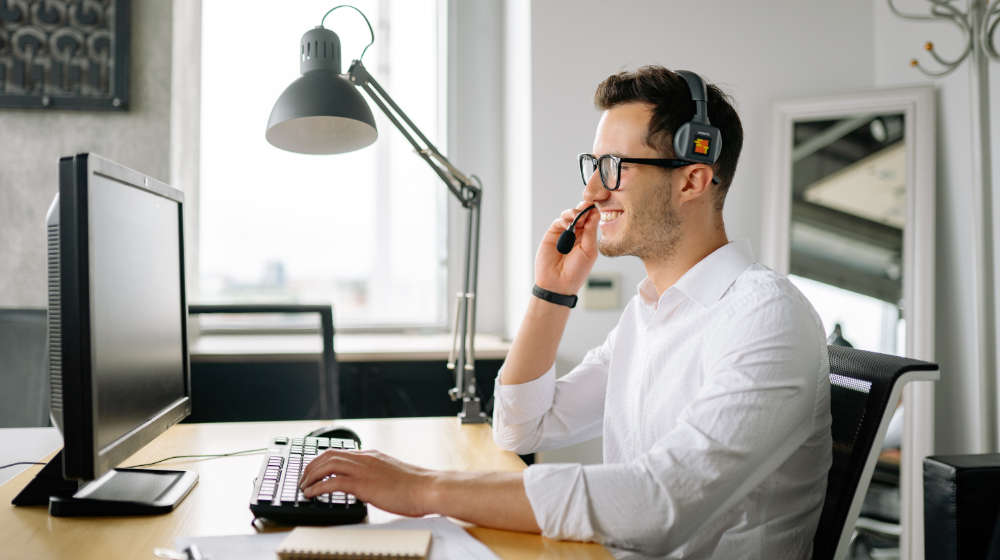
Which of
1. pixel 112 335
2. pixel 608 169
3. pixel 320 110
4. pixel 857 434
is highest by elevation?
pixel 320 110

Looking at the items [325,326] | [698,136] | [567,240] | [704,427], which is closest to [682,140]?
[698,136]

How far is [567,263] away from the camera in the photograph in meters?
1.28

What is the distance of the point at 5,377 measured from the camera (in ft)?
5.66

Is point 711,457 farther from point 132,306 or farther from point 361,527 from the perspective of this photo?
point 132,306

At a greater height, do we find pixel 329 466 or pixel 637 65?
pixel 637 65

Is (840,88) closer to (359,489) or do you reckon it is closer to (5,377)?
(359,489)

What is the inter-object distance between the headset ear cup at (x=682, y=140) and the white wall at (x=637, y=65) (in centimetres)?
119

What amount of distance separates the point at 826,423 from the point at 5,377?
180 cm

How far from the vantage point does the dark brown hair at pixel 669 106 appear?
1103 mm

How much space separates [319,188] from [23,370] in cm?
120

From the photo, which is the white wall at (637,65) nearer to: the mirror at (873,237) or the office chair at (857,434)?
the mirror at (873,237)

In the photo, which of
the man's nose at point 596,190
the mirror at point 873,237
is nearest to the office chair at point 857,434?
the man's nose at point 596,190

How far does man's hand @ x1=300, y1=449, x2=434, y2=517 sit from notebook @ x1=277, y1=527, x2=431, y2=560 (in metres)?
0.05

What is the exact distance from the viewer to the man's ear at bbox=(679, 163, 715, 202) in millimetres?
1121
